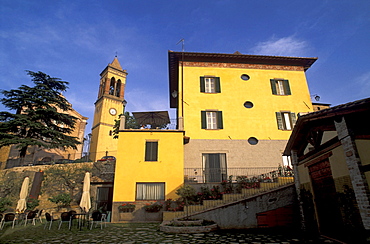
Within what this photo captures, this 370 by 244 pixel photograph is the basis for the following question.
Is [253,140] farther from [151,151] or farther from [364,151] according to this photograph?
[364,151]

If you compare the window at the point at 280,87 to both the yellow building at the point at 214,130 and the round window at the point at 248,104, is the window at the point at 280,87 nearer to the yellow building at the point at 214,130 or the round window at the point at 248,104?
the yellow building at the point at 214,130

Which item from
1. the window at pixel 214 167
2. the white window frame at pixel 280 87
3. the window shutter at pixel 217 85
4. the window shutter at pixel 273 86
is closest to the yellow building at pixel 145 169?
the window at pixel 214 167

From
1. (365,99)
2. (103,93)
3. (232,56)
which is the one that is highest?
(103,93)

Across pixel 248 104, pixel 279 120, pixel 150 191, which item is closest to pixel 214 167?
pixel 150 191

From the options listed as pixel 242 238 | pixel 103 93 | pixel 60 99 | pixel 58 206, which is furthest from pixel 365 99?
pixel 103 93

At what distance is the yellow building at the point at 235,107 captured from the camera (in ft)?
49.5

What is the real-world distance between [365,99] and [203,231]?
7.46 metres

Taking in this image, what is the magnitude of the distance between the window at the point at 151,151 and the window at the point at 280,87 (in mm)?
10485

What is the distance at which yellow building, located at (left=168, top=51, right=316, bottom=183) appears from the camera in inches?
594

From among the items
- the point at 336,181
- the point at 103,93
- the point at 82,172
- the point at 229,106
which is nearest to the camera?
the point at 336,181

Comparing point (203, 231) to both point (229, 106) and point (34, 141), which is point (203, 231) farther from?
point (34, 141)

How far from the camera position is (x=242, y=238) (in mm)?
7859

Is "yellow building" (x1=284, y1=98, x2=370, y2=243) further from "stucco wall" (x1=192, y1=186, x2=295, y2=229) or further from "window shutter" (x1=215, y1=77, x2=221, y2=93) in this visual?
"window shutter" (x1=215, y1=77, x2=221, y2=93)

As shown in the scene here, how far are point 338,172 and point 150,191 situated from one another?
9.88 m
